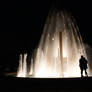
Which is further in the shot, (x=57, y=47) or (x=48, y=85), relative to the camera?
(x=57, y=47)

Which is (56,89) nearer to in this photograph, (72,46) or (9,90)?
(9,90)

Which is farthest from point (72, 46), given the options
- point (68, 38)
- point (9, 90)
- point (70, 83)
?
point (9, 90)

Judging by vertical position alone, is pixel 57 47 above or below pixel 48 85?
above

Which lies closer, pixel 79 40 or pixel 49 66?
pixel 49 66

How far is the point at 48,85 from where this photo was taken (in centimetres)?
867

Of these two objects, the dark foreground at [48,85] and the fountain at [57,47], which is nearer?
the dark foreground at [48,85]

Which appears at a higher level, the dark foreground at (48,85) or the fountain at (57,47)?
the fountain at (57,47)

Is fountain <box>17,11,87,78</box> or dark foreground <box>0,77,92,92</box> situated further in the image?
fountain <box>17,11,87,78</box>

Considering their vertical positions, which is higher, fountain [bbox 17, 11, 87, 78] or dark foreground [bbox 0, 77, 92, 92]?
fountain [bbox 17, 11, 87, 78]

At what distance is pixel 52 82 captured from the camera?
880 centimetres

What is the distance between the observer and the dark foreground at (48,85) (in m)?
8.27

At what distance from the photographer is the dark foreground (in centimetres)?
827

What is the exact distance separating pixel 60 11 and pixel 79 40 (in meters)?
4.33

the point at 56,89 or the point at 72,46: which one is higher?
the point at 72,46
